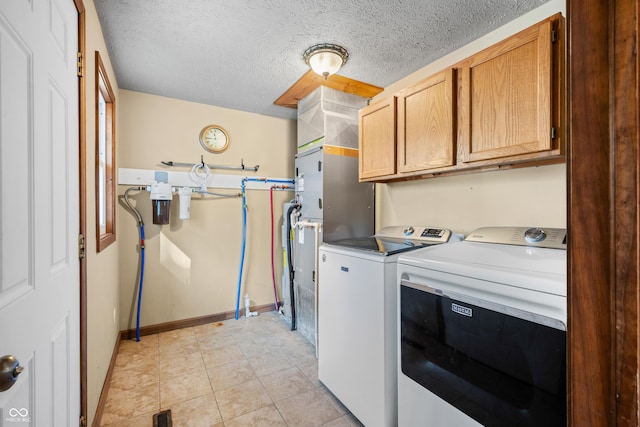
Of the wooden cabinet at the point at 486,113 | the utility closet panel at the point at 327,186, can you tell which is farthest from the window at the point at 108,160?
the wooden cabinet at the point at 486,113

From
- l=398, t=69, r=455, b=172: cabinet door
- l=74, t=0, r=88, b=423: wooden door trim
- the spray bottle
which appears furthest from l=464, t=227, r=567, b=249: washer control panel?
the spray bottle

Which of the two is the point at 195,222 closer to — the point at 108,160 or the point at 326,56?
the point at 108,160

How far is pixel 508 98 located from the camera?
151 centimetres

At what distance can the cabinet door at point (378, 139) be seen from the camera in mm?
2168

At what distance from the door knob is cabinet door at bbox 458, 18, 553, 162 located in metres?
2.00


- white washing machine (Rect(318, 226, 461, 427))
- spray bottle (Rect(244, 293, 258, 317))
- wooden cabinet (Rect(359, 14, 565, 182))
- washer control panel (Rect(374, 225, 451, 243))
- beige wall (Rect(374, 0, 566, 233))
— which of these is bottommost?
spray bottle (Rect(244, 293, 258, 317))

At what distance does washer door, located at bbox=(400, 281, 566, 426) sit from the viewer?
96 cm

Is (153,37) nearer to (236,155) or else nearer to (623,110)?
(236,155)

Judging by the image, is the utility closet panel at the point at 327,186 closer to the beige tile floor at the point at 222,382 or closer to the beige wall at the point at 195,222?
the beige tile floor at the point at 222,382

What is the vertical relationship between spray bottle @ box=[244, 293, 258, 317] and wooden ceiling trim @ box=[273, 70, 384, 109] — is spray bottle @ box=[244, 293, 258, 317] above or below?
below

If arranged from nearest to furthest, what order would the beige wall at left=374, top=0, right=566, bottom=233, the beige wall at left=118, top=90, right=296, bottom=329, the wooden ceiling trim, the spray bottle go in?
the beige wall at left=374, top=0, right=566, bottom=233 → the wooden ceiling trim → the beige wall at left=118, top=90, right=296, bottom=329 → the spray bottle

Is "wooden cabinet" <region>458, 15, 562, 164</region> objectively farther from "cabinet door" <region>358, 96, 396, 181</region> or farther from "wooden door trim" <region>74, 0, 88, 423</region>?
"wooden door trim" <region>74, 0, 88, 423</region>

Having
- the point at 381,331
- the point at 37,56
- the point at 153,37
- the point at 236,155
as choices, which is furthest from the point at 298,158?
the point at 37,56

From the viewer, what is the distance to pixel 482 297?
1142mm
